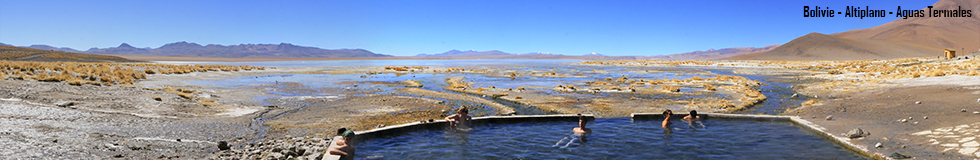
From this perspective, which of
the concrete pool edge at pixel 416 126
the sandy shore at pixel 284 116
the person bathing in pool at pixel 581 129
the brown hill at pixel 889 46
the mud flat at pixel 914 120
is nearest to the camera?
the mud flat at pixel 914 120

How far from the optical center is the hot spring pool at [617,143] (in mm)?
9219

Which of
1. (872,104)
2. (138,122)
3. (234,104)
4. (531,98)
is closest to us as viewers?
(138,122)

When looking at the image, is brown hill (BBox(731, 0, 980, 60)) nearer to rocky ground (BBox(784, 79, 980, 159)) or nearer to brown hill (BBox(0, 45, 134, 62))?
rocky ground (BBox(784, 79, 980, 159))

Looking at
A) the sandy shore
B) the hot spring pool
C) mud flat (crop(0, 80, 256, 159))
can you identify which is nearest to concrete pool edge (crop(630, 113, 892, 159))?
the hot spring pool

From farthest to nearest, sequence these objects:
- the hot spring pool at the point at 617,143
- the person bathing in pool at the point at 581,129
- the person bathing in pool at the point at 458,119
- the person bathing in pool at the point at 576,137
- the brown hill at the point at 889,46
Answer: the brown hill at the point at 889,46, the person bathing in pool at the point at 458,119, the person bathing in pool at the point at 581,129, the person bathing in pool at the point at 576,137, the hot spring pool at the point at 617,143

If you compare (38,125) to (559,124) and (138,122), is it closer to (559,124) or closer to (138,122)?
(138,122)

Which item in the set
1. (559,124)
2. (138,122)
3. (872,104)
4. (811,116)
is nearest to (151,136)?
(138,122)

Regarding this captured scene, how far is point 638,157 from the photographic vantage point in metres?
9.12

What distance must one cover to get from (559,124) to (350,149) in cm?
591

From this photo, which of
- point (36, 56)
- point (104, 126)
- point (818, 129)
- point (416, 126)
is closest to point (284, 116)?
point (104, 126)

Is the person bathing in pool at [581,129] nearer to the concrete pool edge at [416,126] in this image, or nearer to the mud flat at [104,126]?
the concrete pool edge at [416,126]

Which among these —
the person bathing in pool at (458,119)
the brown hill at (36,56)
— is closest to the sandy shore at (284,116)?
the person bathing in pool at (458,119)

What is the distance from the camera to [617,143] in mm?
10453

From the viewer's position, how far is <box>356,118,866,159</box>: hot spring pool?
9.22m
